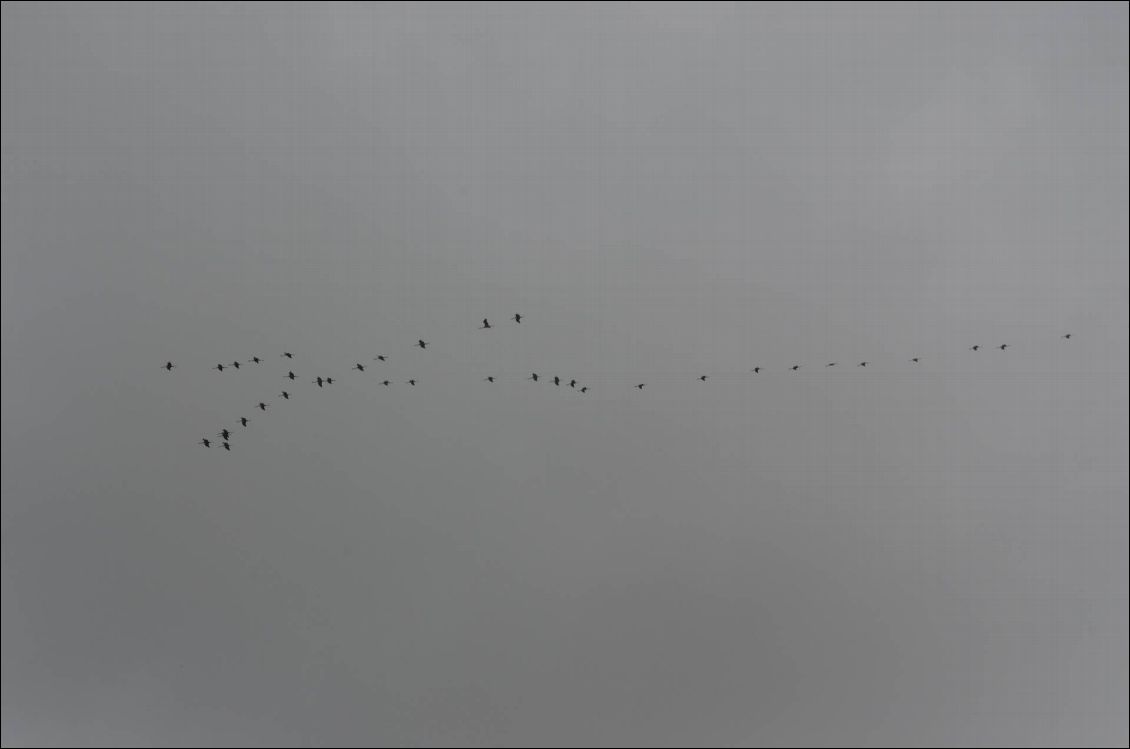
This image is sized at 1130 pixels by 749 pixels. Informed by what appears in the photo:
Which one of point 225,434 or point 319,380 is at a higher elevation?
point 319,380

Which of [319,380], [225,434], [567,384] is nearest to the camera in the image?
[225,434]

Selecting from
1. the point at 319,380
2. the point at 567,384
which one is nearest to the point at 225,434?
the point at 319,380

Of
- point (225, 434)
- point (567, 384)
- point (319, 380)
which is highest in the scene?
point (567, 384)

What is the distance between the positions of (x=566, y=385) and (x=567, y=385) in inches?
37.4

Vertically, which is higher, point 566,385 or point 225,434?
point 566,385

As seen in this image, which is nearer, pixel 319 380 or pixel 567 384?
pixel 319 380

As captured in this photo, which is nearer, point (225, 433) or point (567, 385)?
point (225, 433)

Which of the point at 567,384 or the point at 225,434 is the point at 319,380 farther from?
the point at 567,384

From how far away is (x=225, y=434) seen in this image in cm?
6575

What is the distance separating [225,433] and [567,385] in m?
57.9

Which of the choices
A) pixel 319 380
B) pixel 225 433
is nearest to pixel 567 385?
pixel 319 380

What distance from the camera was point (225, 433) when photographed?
216 feet

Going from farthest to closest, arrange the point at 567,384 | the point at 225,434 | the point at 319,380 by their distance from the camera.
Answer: the point at 567,384 < the point at 319,380 < the point at 225,434

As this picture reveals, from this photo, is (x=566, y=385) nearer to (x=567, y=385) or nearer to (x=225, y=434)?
(x=567, y=385)
